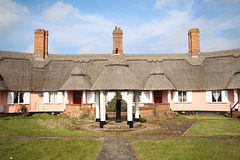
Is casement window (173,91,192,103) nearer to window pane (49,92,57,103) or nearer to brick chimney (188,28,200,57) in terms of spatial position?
brick chimney (188,28,200,57)

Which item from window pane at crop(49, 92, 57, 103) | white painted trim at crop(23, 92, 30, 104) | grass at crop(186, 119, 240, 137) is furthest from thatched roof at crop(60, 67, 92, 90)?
grass at crop(186, 119, 240, 137)

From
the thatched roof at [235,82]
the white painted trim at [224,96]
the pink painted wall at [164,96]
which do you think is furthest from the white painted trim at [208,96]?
the pink painted wall at [164,96]

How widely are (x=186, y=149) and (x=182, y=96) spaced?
1894 cm

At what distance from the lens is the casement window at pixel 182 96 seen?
26.8 m

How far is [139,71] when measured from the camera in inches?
1119

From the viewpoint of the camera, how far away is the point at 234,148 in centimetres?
898

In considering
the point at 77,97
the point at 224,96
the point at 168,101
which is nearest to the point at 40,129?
the point at 77,97

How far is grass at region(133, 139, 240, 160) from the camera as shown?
804 cm

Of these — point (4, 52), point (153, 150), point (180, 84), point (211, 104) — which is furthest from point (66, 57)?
point (153, 150)

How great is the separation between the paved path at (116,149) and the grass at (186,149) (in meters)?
0.38

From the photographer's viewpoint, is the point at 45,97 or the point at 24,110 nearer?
the point at 24,110

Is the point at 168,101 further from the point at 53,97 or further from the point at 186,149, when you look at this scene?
the point at 186,149

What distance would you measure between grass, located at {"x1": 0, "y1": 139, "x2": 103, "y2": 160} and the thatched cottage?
1270 centimetres

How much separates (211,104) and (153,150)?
1984 centimetres
